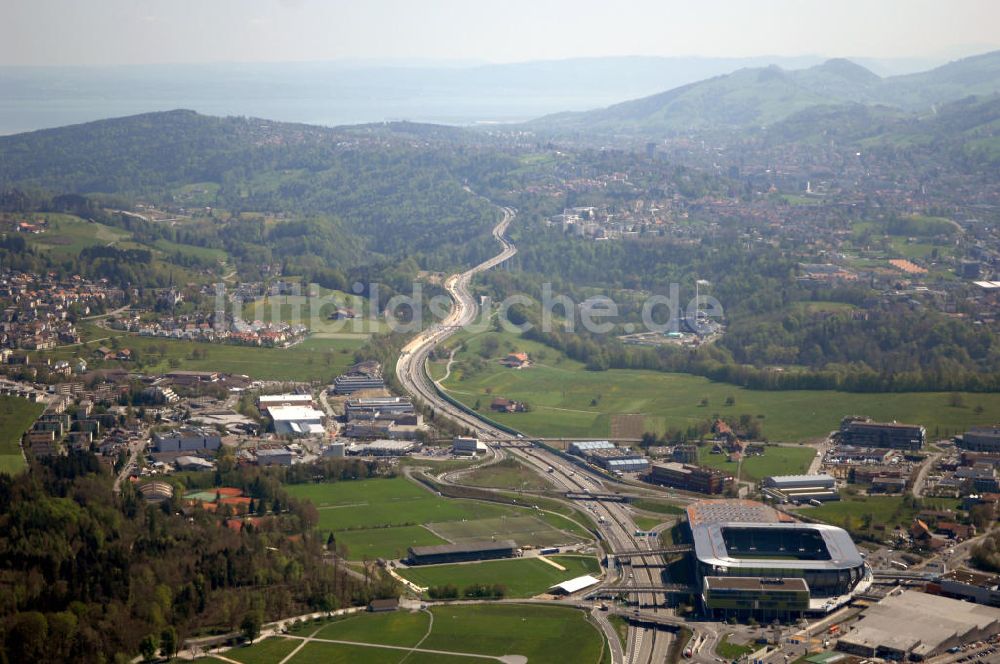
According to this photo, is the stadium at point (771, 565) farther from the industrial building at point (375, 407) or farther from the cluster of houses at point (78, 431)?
the cluster of houses at point (78, 431)

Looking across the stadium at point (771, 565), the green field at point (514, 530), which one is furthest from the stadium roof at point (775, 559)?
the green field at point (514, 530)

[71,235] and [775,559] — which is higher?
[71,235]

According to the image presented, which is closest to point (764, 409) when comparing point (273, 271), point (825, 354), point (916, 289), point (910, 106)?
point (825, 354)

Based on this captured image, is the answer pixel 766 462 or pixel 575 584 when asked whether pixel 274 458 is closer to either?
pixel 575 584

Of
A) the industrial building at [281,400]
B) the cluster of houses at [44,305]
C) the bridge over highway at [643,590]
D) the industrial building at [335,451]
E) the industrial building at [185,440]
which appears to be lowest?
the bridge over highway at [643,590]

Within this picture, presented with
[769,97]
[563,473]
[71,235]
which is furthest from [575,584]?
[769,97]
